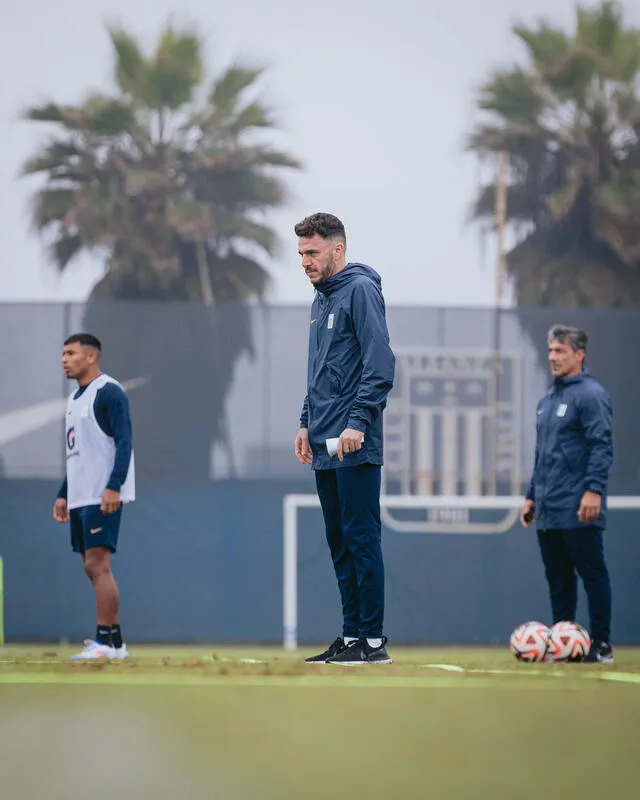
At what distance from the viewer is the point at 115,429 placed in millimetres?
6816

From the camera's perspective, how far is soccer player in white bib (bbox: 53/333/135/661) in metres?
6.75

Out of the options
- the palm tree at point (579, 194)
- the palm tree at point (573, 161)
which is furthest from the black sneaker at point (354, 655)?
the palm tree at point (573, 161)

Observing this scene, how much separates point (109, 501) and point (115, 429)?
34cm

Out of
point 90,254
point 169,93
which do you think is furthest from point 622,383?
point 169,93

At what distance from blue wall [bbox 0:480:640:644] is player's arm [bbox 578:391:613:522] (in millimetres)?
3173

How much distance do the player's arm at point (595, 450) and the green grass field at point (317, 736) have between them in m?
2.43

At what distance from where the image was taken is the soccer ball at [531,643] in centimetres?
702

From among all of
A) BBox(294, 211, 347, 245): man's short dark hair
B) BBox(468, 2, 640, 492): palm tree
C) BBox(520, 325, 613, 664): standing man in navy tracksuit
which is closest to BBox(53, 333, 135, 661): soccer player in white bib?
BBox(294, 211, 347, 245): man's short dark hair

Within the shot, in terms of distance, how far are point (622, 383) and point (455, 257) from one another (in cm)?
152

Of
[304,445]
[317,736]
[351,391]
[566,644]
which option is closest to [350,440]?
[351,391]

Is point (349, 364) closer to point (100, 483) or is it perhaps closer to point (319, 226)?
point (319, 226)

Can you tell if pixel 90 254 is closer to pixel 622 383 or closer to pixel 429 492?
pixel 429 492

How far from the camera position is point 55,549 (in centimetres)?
1019

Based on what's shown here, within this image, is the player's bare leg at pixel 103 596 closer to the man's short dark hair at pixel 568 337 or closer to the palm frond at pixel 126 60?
the man's short dark hair at pixel 568 337
